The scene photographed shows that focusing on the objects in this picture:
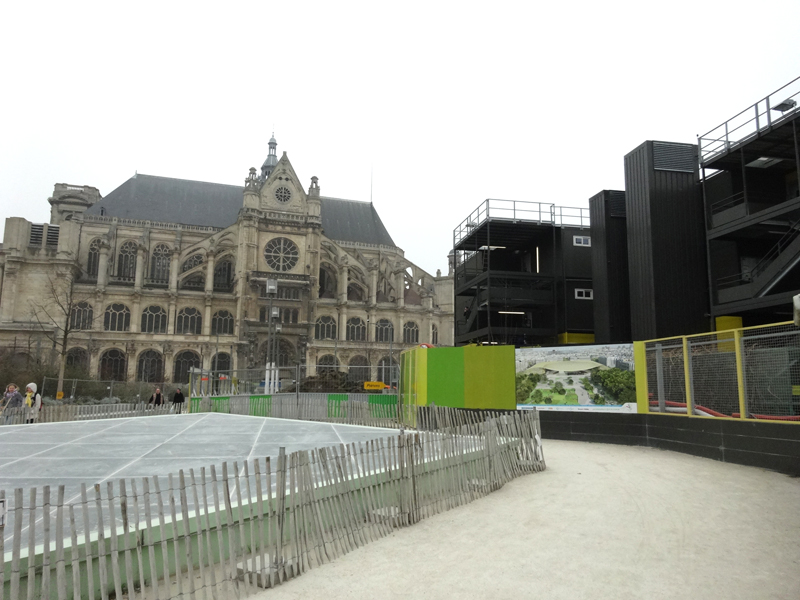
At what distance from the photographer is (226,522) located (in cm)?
546

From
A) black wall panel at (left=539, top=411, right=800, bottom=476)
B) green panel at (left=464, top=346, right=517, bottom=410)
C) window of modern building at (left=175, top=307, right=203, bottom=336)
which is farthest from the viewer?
window of modern building at (left=175, top=307, right=203, bottom=336)

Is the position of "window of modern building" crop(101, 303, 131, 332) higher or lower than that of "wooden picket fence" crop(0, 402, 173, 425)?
higher

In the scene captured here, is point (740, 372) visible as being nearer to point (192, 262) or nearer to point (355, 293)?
point (355, 293)

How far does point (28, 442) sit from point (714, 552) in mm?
10446

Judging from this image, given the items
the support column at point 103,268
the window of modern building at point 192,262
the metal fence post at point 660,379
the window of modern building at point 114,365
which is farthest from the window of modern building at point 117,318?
the metal fence post at point 660,379

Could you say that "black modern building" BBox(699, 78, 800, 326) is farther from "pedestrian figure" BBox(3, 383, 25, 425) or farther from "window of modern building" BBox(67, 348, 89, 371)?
"window of modern building" BBox(67, 348, 89, 371)

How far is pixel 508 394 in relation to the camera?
718 inches

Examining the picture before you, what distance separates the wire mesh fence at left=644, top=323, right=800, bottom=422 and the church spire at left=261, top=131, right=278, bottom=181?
72056mm

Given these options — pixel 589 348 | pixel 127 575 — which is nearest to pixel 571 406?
pixel 589 348

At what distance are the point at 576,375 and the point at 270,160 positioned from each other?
72.3m

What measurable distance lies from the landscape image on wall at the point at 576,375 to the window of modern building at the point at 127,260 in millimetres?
49799

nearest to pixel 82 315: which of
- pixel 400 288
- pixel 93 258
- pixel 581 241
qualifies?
pixel 93 258

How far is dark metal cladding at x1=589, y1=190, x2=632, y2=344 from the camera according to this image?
84.2ft

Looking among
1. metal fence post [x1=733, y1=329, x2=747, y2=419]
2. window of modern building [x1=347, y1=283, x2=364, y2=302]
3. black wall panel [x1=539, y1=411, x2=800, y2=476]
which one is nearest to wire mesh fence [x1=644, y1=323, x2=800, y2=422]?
metal fence post [x1=733, y1=329, x2=747, y2=419]
